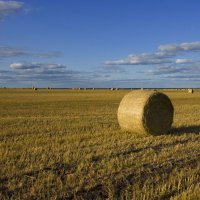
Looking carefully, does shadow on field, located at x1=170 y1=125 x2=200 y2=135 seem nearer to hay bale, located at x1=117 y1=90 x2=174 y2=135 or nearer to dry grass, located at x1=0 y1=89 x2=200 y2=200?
hay bale, located at x1=117 y1=90 x2=174 y2=135

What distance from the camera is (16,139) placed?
11.5 metres

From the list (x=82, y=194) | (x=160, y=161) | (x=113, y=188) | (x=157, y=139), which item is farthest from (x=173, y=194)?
(x=157, y=139)

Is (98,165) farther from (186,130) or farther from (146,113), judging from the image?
(186,130)

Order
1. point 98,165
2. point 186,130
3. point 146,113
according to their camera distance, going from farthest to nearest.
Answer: point 186,130, point 146,113, point 98,165

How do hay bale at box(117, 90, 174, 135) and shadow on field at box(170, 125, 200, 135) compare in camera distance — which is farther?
shadow on field at box(170, 125, 200, 135)

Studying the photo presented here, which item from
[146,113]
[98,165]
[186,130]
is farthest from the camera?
[186,130]

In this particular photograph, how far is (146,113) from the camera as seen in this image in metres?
13.3

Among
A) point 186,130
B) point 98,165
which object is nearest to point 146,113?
point 186,130

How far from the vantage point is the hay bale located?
1318 centimetres

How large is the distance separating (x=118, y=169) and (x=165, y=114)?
6.65 m

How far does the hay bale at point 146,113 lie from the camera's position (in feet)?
43.2

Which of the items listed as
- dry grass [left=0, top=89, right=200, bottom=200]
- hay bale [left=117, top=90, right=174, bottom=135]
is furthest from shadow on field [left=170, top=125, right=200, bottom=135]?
dry grass [left=0, top=89, right=200, bottom=200]

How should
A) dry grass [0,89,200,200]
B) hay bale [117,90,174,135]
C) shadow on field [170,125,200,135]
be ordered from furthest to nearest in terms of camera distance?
shadow on field [170,125,200,135] → hay bale [117,90,174,135] → dry grass [0,89,200,200]

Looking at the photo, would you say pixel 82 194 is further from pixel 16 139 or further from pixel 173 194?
pixel 16 139
